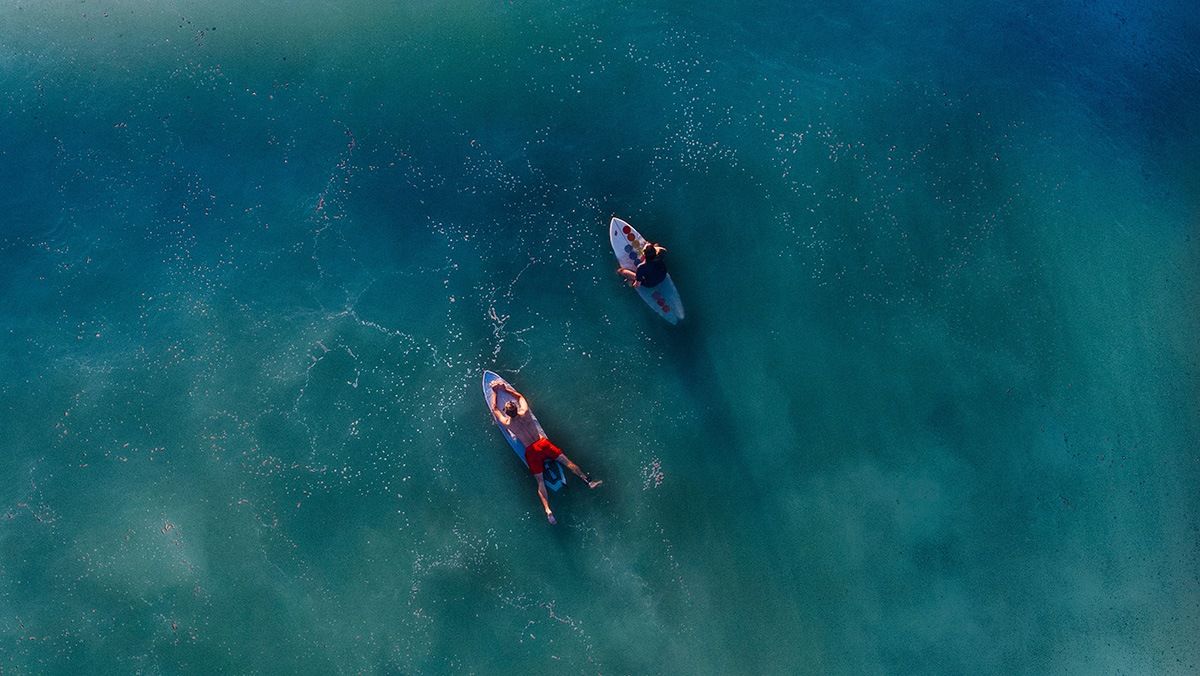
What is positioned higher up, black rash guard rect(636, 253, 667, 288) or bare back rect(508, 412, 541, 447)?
black rash guard rect(636, 253, 667, 288)

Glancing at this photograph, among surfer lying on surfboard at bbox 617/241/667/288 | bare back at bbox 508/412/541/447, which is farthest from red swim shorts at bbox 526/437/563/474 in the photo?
surfer lying on surfboard at bbox 617/241/667/288

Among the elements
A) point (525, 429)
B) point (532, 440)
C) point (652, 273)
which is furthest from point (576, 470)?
point (652, 273)

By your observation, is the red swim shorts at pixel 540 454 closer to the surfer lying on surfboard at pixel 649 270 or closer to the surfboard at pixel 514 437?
the surfboard at pixel 514 437

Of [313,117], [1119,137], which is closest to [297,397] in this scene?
[313,117]

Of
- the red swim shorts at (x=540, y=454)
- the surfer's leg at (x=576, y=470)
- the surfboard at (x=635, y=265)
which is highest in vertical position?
the surfboard at (x=635, y=265)

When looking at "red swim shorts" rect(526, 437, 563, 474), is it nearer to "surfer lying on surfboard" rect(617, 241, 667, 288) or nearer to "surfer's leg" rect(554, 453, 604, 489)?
"surfer's leg" rect(554, 453, 604, 489)

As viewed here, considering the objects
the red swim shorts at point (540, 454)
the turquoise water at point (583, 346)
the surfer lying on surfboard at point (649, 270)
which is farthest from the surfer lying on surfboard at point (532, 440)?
the surfer lying on surfboard at point (649, 270)

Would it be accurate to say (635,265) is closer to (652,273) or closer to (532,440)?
(652,273)
